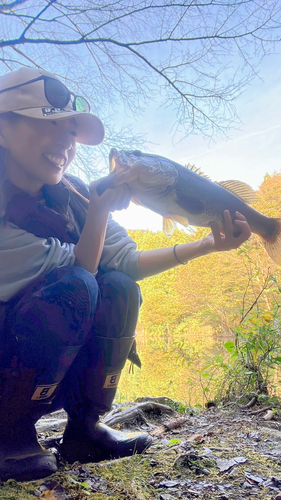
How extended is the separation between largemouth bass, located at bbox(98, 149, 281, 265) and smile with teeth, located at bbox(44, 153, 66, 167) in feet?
0.53

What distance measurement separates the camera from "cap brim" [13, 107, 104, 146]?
946 mm

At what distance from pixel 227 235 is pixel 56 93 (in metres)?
0.72

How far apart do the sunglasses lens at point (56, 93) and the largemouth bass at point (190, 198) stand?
0.21 meters

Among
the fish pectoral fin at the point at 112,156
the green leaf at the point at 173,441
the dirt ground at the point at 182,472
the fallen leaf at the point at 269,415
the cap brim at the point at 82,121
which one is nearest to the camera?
the dirt ground at the point at 182,472

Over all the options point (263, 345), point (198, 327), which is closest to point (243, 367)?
point (263, 345)

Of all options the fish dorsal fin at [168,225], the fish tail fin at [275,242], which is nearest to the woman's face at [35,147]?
Answer: the fish dorsal fin at [168,225]

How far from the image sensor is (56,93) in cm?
101

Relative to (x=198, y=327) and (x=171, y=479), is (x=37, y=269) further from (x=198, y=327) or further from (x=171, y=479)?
(x=198, y=327)

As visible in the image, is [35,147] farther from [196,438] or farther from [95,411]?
[196,438]

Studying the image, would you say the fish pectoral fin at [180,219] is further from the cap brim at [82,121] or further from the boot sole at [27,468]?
the boot sole at [27,468]

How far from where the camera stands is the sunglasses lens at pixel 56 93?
100 cm

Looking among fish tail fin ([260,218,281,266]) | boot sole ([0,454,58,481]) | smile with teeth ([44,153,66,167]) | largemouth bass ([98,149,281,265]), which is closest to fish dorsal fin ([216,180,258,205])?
largemouth bass ([98,149,281,265])

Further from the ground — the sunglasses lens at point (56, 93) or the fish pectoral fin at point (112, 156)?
the sunglasses lens at point (56, 93)

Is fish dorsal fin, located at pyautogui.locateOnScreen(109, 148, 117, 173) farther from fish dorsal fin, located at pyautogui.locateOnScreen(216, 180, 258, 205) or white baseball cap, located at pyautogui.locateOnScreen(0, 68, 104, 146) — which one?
fish dorsal fin, located at pyautogui.locateOnScreen(216, 180, 258, 205)
